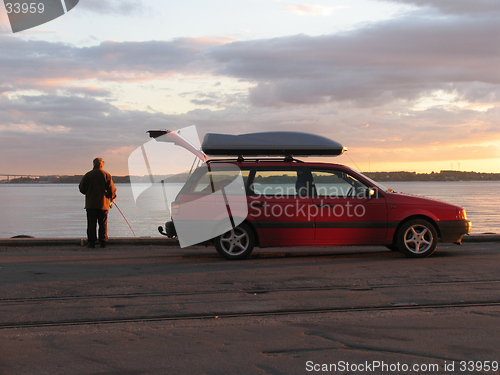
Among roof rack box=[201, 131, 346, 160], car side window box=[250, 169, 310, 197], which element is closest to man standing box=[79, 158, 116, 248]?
roof rack box=[201, 131, 346, 160]

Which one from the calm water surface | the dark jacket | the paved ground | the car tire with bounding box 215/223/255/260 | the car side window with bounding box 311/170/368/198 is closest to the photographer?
the paved ground

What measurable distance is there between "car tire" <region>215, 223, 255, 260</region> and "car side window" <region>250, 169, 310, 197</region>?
736 mm

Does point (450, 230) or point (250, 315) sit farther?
point (450, 230)

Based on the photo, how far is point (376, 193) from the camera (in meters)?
9.73

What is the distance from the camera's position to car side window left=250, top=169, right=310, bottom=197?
9633mm

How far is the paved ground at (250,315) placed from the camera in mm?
4191

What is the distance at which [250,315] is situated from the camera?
5699 mm

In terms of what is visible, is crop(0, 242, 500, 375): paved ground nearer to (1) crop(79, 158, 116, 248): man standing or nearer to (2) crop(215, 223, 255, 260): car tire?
(2) crop(215, 223, 255, 260): car tire

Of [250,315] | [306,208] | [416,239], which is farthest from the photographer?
[416,239]

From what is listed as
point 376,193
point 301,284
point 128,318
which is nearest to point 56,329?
point 128,318

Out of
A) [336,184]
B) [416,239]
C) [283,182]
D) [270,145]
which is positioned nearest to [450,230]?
[416,239]

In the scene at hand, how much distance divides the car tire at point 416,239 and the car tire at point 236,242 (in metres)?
2.58

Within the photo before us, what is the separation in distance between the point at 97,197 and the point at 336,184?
4.96m

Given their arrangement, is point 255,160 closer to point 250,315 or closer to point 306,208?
point 306,208
